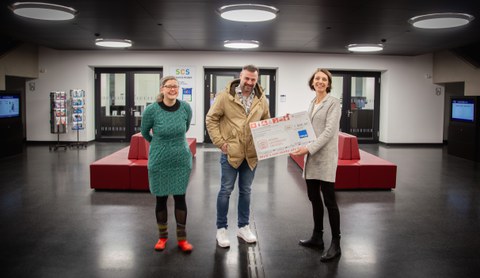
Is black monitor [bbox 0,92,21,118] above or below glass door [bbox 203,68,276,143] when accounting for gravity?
below

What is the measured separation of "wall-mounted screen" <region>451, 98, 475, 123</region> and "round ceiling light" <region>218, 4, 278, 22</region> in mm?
6162

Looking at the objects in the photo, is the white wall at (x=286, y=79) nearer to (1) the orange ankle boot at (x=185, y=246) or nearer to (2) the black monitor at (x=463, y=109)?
(2) the black monitor at (x=463, y=109)

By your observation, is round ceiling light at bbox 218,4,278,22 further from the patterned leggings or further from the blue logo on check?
the patterned leggings

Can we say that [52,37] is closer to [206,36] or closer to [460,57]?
[206,36]

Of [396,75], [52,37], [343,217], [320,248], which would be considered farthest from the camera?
[396,75]

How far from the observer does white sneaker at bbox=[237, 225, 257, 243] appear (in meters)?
3.84

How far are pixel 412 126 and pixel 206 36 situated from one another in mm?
7291

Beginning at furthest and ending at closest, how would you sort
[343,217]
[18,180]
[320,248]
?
[18,180]
[343,217]
[320,248]

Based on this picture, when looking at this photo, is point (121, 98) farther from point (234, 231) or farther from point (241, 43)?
point (234, 231)

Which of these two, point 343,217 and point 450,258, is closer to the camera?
point 450,258

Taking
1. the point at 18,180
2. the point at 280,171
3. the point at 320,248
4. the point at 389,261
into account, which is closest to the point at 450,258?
the point at 389,261

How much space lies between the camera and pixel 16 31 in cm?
888

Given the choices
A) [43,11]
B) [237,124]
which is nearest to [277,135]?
[237,124]

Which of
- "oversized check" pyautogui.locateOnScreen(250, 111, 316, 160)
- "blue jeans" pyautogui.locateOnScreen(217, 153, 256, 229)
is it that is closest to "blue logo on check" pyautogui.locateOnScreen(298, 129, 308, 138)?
"oversized check" pyautogui.locateOnScreen(250, 111, 316, 160)
